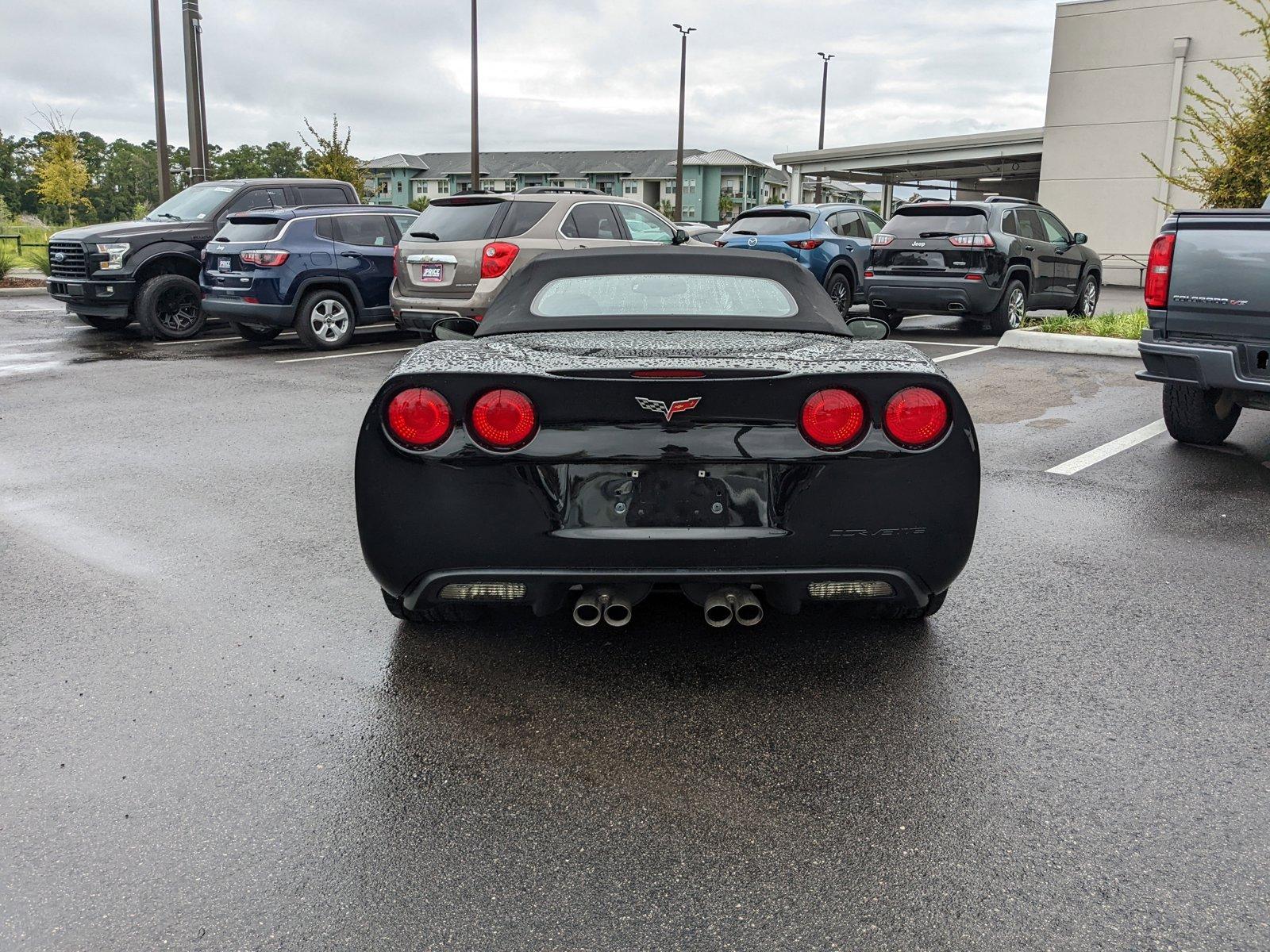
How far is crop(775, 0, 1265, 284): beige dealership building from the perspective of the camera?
2655cm

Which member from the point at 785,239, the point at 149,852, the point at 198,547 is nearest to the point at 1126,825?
the point at 149,852

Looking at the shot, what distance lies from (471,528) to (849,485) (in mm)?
1167

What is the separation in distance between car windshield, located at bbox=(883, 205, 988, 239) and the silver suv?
371 centimetres

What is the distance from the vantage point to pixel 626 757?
319 centimetres

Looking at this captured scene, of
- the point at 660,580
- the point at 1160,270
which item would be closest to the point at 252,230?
the point at 1160,270

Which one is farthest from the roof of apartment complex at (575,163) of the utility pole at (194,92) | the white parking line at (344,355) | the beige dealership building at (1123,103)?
the white parking line at (344,355)

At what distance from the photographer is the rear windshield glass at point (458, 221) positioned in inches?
472

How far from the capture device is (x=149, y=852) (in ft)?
8.79

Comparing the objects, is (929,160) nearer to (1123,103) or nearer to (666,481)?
(1123,103)

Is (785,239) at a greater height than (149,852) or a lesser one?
greater

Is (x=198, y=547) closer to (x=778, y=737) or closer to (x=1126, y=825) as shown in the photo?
(x=778, y=737)

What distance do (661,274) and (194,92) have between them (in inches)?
658

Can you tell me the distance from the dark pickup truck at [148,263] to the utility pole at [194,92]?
4.16 meters

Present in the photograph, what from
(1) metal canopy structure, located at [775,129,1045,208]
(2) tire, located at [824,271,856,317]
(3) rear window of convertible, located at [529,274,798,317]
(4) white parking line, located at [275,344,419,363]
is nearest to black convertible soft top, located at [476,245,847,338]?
(3) rear window of convertible, located at [529,274,798,317]
